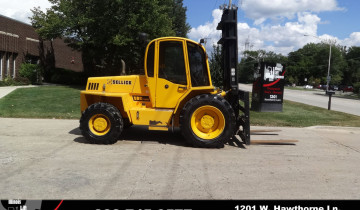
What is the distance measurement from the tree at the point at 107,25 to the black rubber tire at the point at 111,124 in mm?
15626

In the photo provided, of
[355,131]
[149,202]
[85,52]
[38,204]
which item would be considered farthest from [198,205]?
[85,52]

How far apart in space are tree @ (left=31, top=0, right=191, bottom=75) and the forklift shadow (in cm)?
1428

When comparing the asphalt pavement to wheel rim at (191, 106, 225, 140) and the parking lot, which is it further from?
wheel rim at (191, 106, 225, 140)

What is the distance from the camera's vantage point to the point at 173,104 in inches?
285

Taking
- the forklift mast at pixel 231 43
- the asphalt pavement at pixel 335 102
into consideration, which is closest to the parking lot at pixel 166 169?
the forklift mast at pixel 231 43

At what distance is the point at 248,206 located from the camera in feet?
13.2

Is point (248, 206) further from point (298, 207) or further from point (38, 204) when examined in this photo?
point (38, 204)

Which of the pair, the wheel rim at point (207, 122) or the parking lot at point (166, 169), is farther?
the wheel rim at point (207, 122)

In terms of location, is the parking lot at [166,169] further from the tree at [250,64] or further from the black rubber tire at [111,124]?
the tree at [250,64]

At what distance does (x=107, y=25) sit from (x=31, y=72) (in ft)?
25.9

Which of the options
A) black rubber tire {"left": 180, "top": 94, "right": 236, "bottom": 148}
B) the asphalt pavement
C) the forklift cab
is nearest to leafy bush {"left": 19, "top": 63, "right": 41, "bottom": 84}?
the asphalt pavement

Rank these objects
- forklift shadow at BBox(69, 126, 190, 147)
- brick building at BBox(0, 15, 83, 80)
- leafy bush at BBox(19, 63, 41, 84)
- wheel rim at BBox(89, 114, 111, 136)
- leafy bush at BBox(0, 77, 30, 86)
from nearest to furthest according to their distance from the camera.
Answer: wheel rim at BBox(89, 114, 111, 136), forklift shadow at BBox(69, 126, 190, 147), leafy bush at BBox(0, 77, 30, 86), brick building at BBox(0, 15, 83, 80), leafy bush at BBox(19, 63, 41, 84)

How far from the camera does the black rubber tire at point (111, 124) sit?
709 cm

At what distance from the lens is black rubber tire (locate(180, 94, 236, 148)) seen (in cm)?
694
